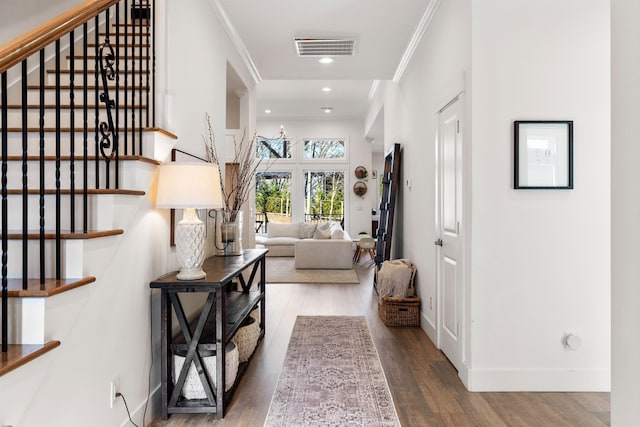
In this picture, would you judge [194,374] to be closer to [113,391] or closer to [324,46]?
[113,391]

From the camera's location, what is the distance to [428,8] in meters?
3.47

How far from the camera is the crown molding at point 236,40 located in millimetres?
3460

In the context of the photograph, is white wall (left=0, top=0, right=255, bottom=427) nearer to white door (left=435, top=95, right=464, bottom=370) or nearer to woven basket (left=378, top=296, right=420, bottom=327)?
white door (left=435, top=95, right=464, bottom=370)

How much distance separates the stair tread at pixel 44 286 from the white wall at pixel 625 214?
183 cm

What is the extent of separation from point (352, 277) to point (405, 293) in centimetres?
261

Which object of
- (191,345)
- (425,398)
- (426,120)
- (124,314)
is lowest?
(425,398)

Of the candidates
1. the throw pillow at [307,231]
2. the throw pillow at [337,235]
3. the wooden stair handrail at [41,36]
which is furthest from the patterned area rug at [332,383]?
the throw pillow at [307,231]

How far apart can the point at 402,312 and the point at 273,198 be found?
6.97m

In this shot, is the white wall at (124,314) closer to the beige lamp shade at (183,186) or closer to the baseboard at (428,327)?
the beige lamp shade at (183,186)

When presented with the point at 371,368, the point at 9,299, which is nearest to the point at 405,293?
the point at 371,368

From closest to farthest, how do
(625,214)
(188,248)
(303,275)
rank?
(625,214)
(188,248)
(303,275)

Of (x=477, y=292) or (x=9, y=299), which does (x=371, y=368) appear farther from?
(x=9, y=299)

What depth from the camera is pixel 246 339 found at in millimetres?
3105

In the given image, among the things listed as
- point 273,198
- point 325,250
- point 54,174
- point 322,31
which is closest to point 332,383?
point 54,174
